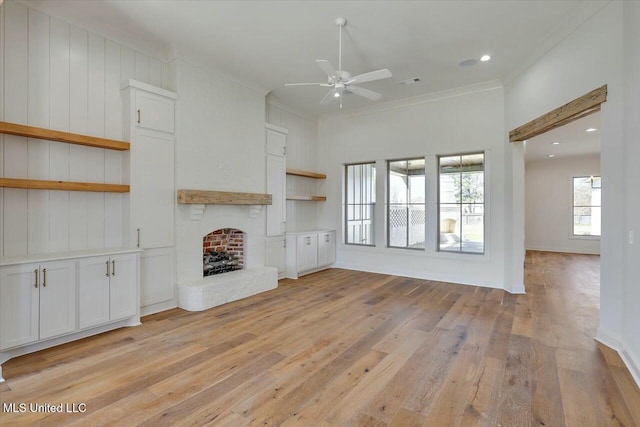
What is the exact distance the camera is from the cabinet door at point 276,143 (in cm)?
589

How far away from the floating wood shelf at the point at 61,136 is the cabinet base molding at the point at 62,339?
78.4 inches

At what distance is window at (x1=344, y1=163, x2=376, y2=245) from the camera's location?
6.91 metres

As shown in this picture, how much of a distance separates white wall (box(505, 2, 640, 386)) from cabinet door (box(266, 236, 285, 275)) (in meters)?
4.58

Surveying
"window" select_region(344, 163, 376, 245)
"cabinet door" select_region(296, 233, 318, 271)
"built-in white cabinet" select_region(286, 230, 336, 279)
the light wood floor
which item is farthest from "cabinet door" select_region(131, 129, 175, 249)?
"window" select_region(344, 163, 376, 245)

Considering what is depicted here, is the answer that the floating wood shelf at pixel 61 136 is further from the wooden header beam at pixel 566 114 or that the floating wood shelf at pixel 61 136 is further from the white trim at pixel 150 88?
the wooden header beam at pixel 566 114

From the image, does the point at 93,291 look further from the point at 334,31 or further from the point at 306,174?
the point at 306,174

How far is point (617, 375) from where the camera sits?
2605 mm

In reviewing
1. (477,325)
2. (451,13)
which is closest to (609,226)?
(477,325)

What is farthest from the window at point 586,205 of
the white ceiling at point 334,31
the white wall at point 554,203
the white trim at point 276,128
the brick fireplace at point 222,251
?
the brick fireplace at point 222,251

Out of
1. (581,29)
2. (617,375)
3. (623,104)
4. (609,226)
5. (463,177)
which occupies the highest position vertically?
(581,29)

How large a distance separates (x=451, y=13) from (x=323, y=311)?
383 centimetres

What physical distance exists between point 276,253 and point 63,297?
132 inches

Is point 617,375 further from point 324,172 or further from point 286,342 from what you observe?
point 324,172

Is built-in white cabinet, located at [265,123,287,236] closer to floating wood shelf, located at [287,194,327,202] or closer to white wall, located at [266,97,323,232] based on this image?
floating wood shelf, located at [287,194,327,202]
